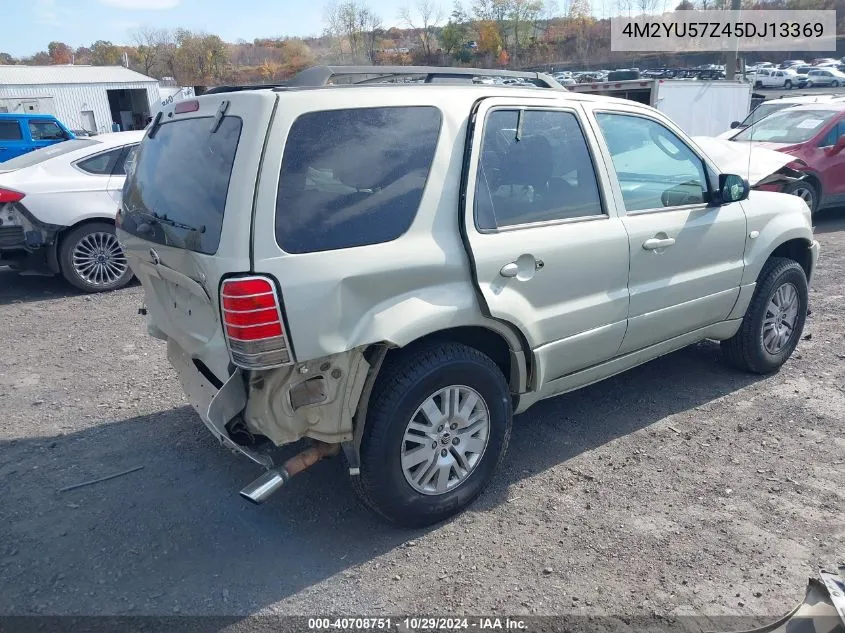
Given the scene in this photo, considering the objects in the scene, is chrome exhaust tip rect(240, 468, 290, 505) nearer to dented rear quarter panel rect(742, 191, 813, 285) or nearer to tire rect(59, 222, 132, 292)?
dented rear quarter panel rect(742, 191, 813, 285)

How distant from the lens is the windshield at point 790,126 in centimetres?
1031

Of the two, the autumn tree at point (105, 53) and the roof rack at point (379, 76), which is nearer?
the roof rack at point (379, 76)

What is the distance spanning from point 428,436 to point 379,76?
72.8 inches

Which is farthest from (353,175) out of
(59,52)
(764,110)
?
(59,52)

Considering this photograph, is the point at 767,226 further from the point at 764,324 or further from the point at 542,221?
the point at 542,221

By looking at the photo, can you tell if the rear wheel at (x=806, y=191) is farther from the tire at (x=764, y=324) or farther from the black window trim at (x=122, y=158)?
the black window trim at (x=122, y=158)

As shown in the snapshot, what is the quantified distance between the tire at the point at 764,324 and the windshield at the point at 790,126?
6.06 meters

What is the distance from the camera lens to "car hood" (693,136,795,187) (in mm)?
8412

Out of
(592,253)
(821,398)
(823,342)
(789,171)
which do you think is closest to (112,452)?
(592,253)

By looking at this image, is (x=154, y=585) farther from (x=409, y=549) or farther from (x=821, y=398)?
(x=821, y=398)

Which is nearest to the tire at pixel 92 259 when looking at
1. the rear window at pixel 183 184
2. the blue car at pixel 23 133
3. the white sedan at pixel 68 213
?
the white sedan at pixel 68 213

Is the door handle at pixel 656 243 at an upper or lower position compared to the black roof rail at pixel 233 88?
lower

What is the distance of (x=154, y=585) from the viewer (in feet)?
9.39

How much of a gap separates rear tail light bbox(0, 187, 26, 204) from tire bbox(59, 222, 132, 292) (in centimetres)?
57
